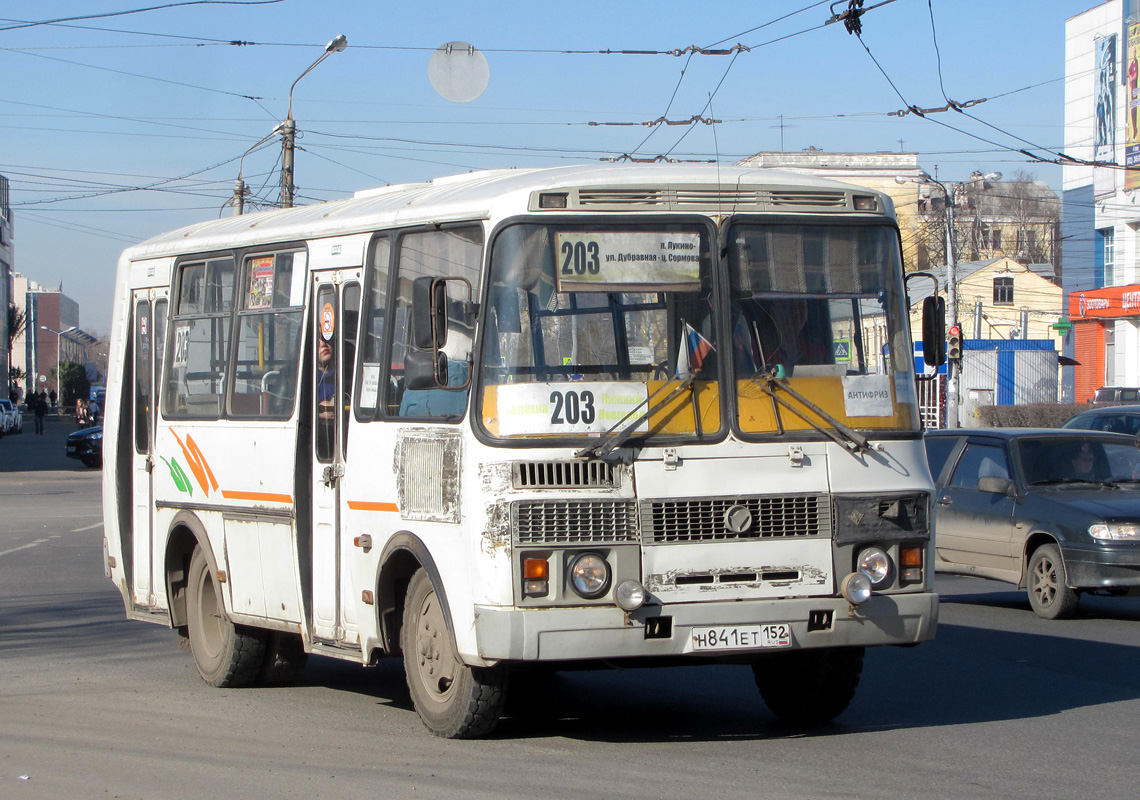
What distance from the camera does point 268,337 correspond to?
9.10m

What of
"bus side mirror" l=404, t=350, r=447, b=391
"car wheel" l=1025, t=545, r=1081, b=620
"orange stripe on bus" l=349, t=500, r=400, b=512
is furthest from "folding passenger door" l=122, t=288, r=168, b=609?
"car wheel" l=1025, t=545, r=1081, b=620

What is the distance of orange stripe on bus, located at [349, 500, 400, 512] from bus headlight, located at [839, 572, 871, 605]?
226 cm

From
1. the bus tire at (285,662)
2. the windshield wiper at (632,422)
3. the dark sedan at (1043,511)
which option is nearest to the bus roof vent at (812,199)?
the windshield wiper at (632,422)

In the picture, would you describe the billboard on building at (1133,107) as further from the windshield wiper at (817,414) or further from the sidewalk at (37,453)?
the windshield wiper at (817,414)

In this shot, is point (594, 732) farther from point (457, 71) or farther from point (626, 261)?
point (457, 71)

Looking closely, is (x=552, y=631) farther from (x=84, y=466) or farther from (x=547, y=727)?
(x=84, y=466)

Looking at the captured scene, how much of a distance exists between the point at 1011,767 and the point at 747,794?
55.0 inches

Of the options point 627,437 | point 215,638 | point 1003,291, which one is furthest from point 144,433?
point 1003,291

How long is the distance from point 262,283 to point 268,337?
372mm

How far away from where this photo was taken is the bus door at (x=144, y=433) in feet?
34.1

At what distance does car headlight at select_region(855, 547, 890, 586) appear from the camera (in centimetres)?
707

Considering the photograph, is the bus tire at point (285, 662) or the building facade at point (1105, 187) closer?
the bus tire at point (285, 662)

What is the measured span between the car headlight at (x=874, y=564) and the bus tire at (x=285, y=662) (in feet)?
13.4

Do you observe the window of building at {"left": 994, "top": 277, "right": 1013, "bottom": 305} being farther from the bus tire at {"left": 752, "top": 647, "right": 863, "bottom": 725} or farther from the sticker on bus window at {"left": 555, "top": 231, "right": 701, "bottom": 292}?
the sticker on bus window at {"left": 555, "top": 231, "right": 701, "bottom": 292}
